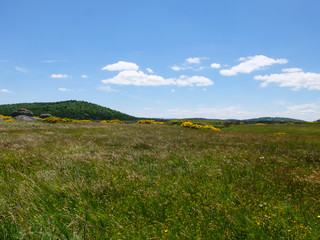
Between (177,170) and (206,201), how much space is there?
177 cm

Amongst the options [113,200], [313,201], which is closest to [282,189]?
[313,201]

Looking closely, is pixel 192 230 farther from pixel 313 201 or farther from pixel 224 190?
pixel 313 201

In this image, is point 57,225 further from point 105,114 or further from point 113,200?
point 105,114

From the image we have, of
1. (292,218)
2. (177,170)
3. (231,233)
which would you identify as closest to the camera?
(231,233)

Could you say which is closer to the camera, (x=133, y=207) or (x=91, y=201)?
(x=133, y=207)

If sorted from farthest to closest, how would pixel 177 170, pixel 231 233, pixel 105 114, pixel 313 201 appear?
pixel 105 114 → pixel 177 170 → pixel 313 201 → pixel 231 233

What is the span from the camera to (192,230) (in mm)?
2432

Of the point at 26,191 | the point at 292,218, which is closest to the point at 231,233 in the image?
the point at 292,218

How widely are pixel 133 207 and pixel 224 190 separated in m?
1.91

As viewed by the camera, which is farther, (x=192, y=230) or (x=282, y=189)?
(x=282, y=189)

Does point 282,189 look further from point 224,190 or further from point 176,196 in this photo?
point 176,196

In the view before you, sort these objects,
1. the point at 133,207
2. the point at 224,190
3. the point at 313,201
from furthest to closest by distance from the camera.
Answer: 1. the point at 224,190
2. the point at 313,201
3. the point at 133,207

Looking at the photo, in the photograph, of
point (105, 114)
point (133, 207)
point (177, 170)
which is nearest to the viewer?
point (133, 207)

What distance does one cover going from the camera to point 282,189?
12.0 feet
